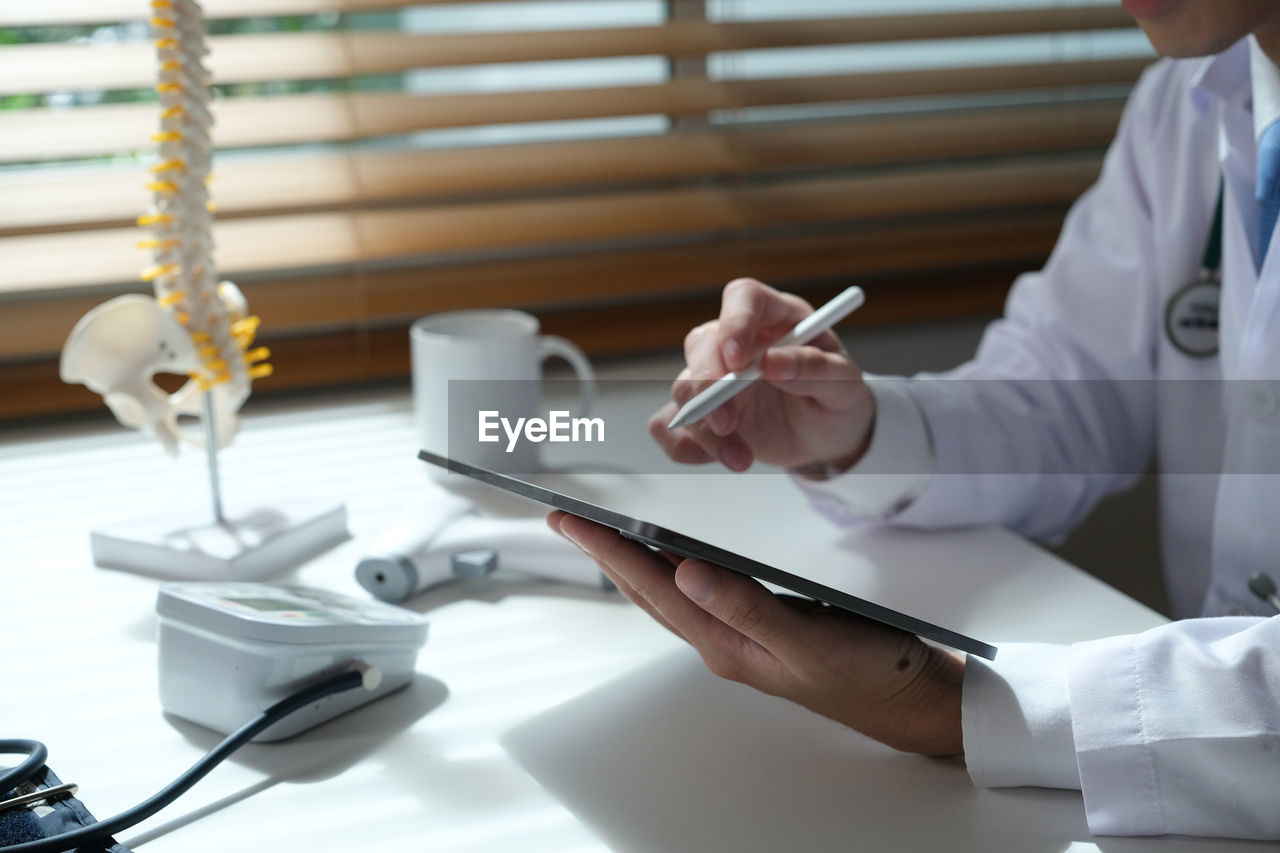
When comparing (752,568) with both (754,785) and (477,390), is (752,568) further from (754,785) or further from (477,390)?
(477,390)

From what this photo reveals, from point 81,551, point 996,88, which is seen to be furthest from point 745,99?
point 81,551

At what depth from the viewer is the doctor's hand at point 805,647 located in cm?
57

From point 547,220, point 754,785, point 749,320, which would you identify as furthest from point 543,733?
point 547,220

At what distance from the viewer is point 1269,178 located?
33.4 inches

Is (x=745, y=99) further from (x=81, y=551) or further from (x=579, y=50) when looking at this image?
(x=81, y=551)

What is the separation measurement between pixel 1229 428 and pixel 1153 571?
0.49 meters

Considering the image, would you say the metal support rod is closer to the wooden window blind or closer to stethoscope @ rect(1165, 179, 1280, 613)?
the wooden window blind

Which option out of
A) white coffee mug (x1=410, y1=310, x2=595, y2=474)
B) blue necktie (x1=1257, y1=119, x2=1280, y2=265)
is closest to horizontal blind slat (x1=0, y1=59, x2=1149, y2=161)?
white coffee mug (x1=410, y1=310, x2=595, y2=474)

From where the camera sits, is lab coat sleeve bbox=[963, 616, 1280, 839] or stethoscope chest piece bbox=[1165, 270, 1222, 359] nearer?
lab coat sleeve bbox=[963, 616, 1280, 839]

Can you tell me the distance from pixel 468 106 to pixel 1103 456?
70 cm

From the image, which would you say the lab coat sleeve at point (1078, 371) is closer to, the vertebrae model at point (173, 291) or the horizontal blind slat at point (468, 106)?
the horizontal blind slat at point (468, 106)

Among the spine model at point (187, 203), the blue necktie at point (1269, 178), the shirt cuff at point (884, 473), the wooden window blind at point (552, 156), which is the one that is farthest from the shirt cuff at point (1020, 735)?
the wooden window blind at point (552, 156)

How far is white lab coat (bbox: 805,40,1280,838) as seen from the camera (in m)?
0.55

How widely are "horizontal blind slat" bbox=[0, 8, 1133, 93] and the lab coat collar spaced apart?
0.50m
